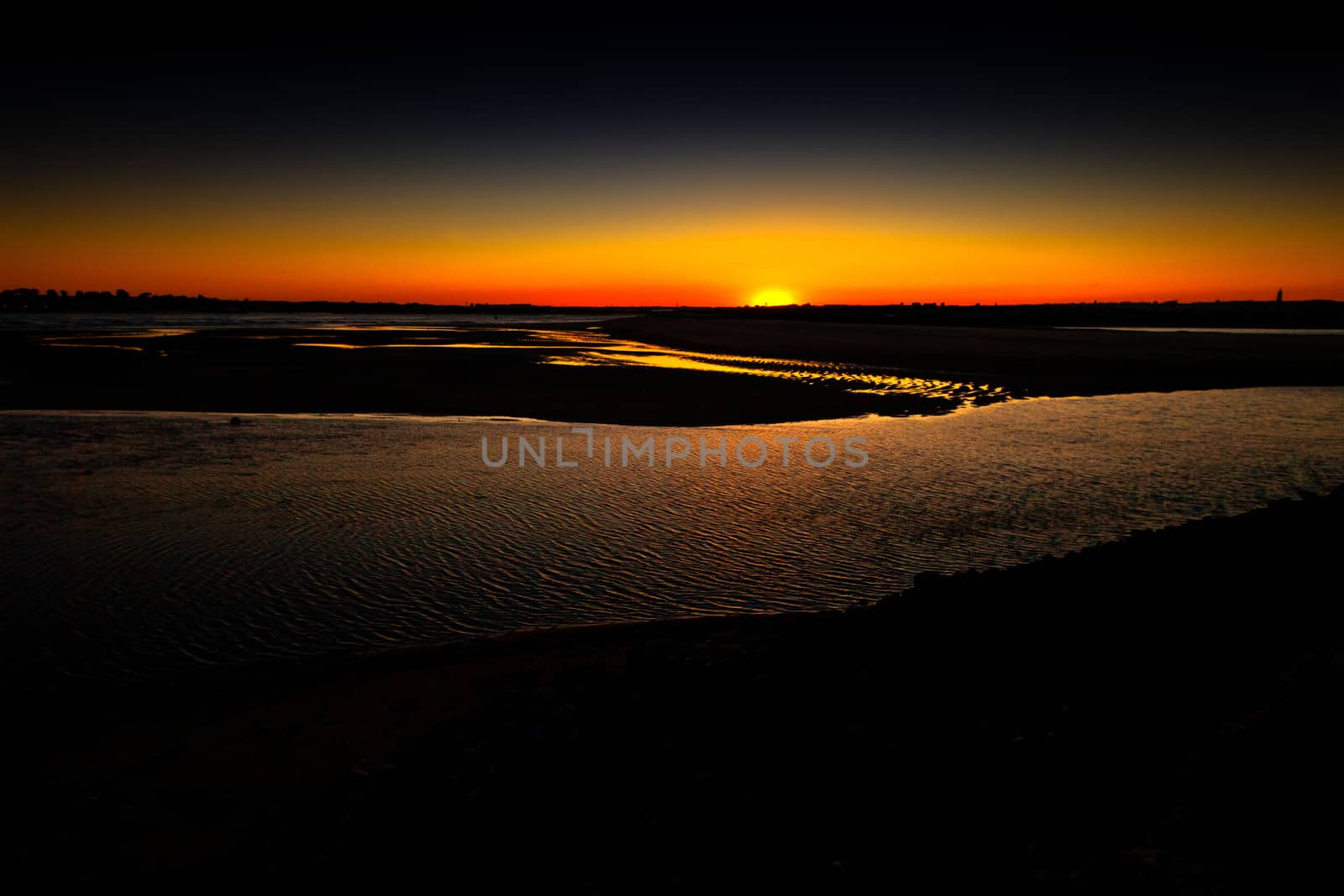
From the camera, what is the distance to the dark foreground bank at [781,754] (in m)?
3.85

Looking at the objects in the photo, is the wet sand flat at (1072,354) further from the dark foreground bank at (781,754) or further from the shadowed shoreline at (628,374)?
the dark foreground bank at (781,754)

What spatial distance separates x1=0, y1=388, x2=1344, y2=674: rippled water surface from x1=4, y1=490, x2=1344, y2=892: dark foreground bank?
4.24ft

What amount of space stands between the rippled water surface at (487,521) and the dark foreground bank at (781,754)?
1.29 meters

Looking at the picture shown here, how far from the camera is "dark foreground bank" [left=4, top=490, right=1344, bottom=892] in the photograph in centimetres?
385

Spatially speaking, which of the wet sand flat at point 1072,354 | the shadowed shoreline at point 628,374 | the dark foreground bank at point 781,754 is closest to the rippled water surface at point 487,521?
the dark foreground bank at point 781,754

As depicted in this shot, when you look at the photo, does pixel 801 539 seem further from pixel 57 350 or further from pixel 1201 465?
pixel 57 350

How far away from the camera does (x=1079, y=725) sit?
4.84m

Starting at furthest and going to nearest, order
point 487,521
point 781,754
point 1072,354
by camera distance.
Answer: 1. point 1072,354
2. point 487,521
3. point 781,754

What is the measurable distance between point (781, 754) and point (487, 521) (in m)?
7.86

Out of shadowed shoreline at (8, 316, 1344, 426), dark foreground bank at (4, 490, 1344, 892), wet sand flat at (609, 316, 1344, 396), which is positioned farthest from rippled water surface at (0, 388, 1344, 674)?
wet sand flat at (609, 316, 1344, 396)

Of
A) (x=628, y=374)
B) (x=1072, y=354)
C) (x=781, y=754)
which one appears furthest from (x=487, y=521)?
(x=1072, y=354)

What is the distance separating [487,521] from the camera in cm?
1198

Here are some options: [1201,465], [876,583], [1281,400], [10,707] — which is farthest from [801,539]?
[1281,400]

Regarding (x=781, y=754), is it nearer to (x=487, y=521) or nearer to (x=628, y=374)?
(x=487, y=521)
